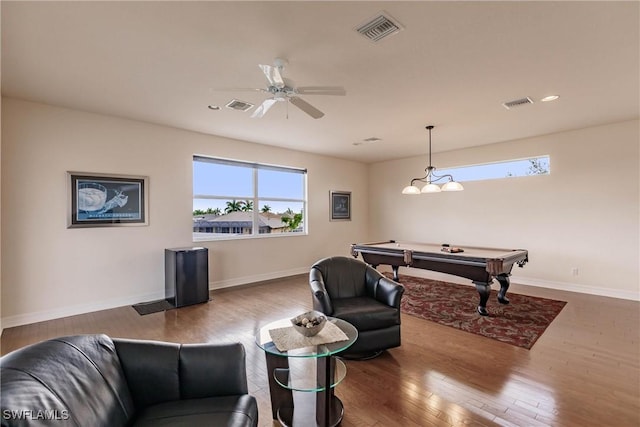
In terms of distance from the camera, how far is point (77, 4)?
2.00 meters

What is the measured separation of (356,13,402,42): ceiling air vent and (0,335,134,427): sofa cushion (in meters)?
2.58

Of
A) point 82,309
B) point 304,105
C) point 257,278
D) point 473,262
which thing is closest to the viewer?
point 304,105

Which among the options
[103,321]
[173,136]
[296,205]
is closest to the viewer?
[103,321]

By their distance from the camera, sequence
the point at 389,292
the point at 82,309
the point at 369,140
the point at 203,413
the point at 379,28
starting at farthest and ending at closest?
1. the point at 369,140
2. the point at 82,309
3. the point at 389,292
4. the point at 379,28
5. the point at 203,413

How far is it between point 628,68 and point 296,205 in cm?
529

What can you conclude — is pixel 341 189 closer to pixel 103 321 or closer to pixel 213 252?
pixel 213 252

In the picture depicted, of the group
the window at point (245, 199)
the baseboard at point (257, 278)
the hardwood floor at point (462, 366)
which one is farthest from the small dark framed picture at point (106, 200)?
the baseboard at point (257, 278)

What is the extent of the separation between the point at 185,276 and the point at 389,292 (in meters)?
3.04

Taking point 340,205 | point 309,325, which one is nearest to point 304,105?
point 309,325

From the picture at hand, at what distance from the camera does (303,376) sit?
1.96m

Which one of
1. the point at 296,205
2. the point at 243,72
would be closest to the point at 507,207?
the point at 296,205

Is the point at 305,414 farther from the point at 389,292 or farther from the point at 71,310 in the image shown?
the point at 71,310

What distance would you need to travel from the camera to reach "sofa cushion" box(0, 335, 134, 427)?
0.97 meters

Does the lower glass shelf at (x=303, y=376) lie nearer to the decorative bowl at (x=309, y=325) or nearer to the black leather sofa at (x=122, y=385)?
the decorative bowl at (x=309, y=325)
